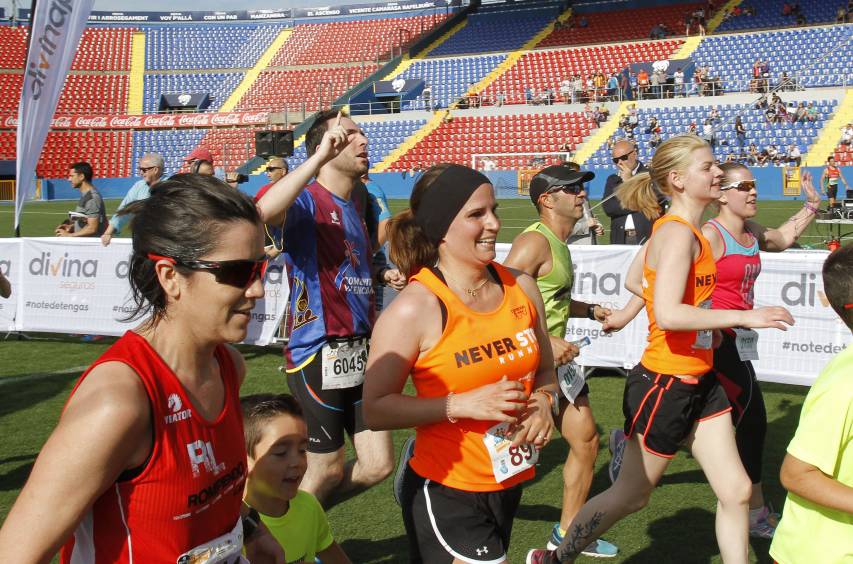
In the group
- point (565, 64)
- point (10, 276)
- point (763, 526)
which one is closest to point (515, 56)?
A: point (565, 64)

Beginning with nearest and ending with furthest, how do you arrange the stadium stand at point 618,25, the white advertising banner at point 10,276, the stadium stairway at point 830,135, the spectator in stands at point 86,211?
the spectator in stands at point 86,211, the white advertising banner at point 10,276, the stadium stairway at point 830,135, the stadium stand at point 618,25

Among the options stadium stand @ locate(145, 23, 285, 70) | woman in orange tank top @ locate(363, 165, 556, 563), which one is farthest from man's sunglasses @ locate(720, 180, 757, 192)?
stadium stand @ locate(145, 23, 285, 70)

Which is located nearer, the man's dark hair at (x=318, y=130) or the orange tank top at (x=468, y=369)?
the orange tank top at (x=468, y=369)

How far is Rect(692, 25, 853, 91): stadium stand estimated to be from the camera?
35000 millimetres

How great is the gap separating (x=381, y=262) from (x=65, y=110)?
5010 cm

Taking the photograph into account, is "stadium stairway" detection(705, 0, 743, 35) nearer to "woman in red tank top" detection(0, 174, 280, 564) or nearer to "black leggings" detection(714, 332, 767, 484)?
"black leggings" detection(714, 332, 767, 484)

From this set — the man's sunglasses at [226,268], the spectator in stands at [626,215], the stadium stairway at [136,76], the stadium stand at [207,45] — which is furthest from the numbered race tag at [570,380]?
the stadium stand at [207,45]

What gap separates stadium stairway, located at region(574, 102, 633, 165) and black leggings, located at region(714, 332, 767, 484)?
106 ft

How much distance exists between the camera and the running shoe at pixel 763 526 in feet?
16.0

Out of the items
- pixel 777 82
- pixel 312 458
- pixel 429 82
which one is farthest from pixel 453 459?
pixel 429 82

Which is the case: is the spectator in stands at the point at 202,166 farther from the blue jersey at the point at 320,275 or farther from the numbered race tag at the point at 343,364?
the numbered race tag at the point at 343,364

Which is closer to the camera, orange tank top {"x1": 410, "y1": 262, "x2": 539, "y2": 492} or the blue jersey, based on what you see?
orange tank top {"x1": 410, "y1": 262, "x2": 539, "y2": 492}

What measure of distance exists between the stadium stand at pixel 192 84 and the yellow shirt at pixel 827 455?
2132 inches

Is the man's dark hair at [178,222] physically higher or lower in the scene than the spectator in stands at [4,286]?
higher
